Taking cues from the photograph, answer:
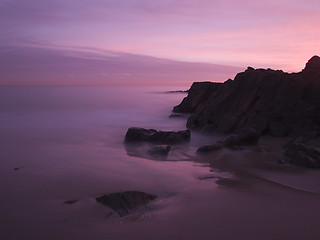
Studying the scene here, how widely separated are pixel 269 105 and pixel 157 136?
18.3 ft

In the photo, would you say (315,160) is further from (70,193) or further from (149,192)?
(70,193)

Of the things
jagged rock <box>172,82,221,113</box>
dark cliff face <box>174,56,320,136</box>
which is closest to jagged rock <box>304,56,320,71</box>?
dark cliff face <box>174,56,320,136</box>

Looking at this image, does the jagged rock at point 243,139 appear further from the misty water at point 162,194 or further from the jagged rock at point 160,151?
the jagged rock at point 160,151

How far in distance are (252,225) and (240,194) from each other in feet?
4.63

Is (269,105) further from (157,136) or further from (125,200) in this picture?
(125,200)

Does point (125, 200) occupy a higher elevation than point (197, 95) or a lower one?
lower

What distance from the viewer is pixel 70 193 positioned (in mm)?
5844

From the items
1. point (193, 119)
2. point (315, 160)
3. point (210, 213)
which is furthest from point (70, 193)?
point (193, 119)

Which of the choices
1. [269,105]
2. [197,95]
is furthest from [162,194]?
[197,95]

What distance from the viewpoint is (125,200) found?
535cm

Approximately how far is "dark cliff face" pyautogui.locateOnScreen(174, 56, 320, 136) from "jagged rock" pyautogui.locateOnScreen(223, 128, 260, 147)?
196cm

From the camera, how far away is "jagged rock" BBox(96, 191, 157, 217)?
506 centimetres

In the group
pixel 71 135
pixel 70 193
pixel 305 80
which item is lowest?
pixel 71 135

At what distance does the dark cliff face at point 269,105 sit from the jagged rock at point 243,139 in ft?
6.42
